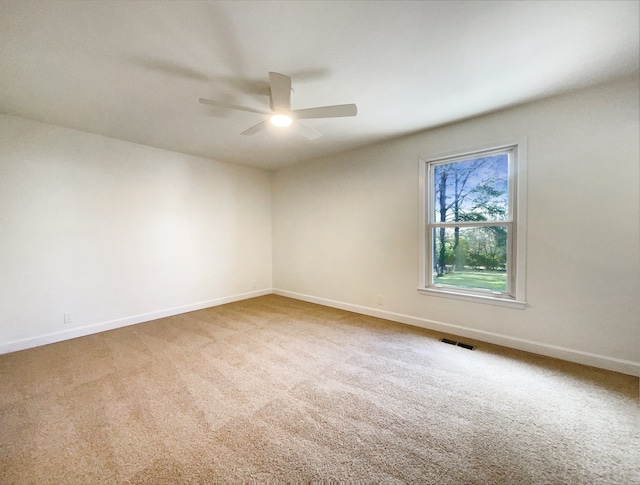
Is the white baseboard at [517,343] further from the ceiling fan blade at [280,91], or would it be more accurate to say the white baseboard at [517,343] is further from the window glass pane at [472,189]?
the ceiling fan blade at [280,91]

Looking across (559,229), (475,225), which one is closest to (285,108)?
(475,225)

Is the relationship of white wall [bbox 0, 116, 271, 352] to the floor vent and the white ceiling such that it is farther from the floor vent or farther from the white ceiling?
the floor vent

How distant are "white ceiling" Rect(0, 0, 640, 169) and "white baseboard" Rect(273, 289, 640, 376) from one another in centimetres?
246

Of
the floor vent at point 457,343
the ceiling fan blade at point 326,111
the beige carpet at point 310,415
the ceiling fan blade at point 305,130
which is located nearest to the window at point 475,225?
the floor vent at point 457,343

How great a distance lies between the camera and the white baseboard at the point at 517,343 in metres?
2.21

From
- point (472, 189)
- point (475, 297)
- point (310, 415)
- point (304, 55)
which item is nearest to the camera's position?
point (310, 415)

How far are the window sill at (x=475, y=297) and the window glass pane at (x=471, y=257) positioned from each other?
5.0 inches

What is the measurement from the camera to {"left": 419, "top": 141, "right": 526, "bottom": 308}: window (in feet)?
8.90

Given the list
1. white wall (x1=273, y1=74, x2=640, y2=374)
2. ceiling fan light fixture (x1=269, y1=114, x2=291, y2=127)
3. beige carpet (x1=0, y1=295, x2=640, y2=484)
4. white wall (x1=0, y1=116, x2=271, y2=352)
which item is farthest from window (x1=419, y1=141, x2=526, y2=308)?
white wall (x1=0, y1=116, x2=271, y2=352)

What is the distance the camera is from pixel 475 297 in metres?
2.94

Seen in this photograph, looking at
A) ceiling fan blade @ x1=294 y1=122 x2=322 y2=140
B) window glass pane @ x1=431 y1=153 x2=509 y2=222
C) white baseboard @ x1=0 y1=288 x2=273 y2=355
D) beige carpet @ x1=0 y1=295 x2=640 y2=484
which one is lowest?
beige carpet @ x1=0 y1=295 x2=640 y2=484

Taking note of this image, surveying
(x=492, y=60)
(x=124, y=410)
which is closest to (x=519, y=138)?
(x=492, y=60)

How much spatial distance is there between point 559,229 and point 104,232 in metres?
5.24

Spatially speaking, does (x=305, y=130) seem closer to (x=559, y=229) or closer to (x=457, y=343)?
(x=559, y=229)
